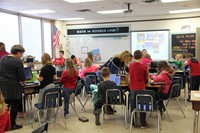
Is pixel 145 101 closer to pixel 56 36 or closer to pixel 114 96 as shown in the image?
pixel 114 96

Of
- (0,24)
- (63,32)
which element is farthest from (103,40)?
(0,24)

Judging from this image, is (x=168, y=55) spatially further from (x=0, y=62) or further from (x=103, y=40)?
(x=0, y=62)

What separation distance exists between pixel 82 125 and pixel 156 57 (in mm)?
6658

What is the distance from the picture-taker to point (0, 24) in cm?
814

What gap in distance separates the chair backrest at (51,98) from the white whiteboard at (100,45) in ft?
22.7

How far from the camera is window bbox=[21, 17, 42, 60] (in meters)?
9.35

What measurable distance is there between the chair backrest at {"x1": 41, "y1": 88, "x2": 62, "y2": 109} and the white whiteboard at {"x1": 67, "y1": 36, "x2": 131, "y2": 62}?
22.7ft

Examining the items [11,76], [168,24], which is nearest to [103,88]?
[11,76]

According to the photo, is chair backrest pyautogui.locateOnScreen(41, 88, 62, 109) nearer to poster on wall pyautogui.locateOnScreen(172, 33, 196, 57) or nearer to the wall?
poster on wall pyautogui.locateOnScreen(172, 33, 196, 57)

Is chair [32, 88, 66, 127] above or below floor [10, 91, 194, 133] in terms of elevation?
above

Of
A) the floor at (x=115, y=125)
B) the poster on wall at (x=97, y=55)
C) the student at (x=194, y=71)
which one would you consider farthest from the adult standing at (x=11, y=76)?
the poster on wall at (x=97, y=55)

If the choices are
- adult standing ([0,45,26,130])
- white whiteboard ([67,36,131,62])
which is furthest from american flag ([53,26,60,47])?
adult standing ([0,45,26,130])

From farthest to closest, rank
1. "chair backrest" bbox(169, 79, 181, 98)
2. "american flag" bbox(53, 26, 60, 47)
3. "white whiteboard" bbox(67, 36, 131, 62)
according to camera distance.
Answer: "american flag" bbox(53, 26, 60, 47), "white whiteboard" bbox(67, 36, 131, 62), "chair backrest" bbox(169, 79, 181, 98)

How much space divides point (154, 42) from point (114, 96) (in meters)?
6.64
